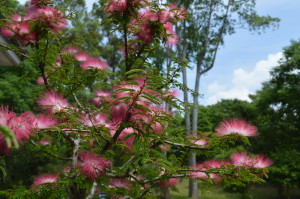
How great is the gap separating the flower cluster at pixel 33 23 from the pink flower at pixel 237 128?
1684 millimetres

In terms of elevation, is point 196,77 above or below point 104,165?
above

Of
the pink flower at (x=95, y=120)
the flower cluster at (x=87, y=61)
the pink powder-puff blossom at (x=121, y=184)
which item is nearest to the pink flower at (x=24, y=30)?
the flower cluster at (x=87, y=61)

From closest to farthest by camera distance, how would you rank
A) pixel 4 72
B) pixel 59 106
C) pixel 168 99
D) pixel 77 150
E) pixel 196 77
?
pixel 59 106 < pixel 168 99 < pixel 77 150 < pixel 4 72 < pixel 196 77

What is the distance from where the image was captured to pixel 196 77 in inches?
530

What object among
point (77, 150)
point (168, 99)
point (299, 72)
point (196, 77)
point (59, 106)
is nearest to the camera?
point (59, 106)

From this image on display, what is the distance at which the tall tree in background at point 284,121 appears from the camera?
1161cm

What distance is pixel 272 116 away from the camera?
537 inches

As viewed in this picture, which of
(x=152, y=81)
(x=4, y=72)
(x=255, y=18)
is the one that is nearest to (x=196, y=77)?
(x=255, y=18)

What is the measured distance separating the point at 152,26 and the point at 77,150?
1471 mm

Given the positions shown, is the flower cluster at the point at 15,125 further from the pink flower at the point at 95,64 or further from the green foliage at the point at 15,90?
the green foliage at the point at 15,90

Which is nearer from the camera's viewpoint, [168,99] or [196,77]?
[168,99]

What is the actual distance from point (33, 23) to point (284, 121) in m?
13.4

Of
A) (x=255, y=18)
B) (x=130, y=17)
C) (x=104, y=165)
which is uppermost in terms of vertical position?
(x=255, y=18)

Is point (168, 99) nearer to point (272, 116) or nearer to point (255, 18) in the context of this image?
point (255, 18)
